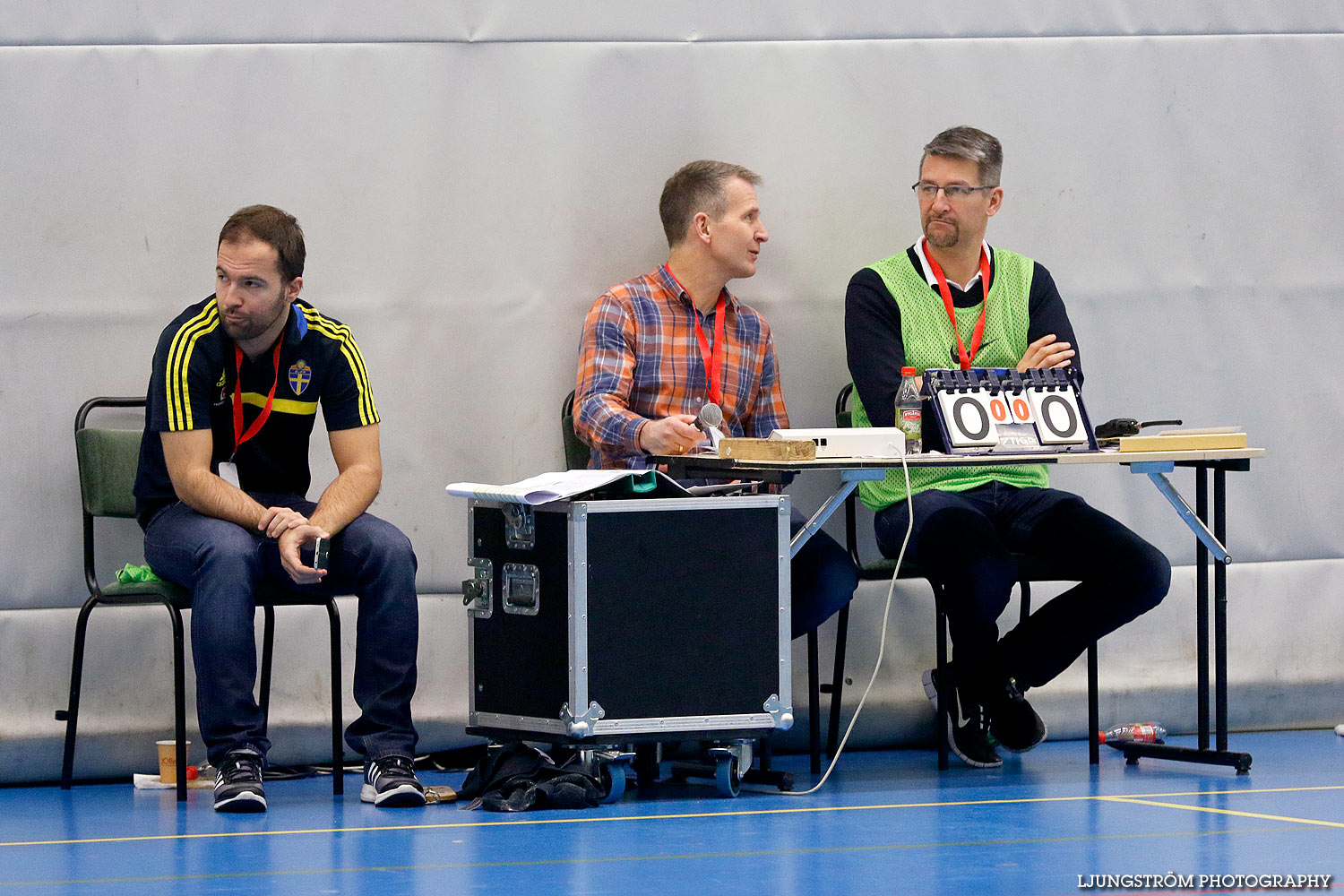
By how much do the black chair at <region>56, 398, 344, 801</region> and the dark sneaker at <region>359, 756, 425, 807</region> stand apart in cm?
14

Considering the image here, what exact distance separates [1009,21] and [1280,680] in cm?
205

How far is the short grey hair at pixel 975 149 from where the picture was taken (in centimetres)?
429

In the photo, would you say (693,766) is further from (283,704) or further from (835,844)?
(283,704)

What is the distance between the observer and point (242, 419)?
382cm

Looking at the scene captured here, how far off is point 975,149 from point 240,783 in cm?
239

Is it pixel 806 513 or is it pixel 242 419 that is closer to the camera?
pixel 242 419

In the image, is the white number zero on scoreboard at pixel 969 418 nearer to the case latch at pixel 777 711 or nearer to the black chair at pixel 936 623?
the black chair at pixel 936 623

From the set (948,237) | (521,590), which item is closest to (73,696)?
(521,590)

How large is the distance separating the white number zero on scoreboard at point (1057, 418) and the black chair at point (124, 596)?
1.67m

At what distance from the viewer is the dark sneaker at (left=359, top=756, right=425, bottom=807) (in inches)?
139

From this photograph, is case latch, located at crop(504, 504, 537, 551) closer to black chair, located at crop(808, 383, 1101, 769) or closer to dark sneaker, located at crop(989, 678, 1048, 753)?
black chair, located at crop(808, 383, 1101, 769)

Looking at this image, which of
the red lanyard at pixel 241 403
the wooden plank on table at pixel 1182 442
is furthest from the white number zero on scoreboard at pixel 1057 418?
the red lanyard at pixel 241 403

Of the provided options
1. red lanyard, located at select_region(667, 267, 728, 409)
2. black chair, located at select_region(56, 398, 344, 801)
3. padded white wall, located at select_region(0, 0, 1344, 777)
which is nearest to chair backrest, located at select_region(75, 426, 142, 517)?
black chair, located at select_region(56, 398, 344, 801)

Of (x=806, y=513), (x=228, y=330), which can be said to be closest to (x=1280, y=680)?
(x=806, y=513)
